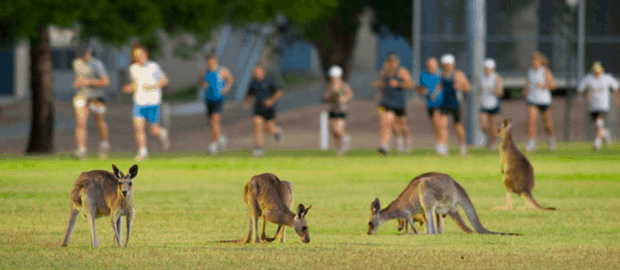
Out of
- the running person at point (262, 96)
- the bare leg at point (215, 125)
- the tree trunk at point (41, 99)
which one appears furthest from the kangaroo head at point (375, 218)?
the tree trunk at point (41, 99)

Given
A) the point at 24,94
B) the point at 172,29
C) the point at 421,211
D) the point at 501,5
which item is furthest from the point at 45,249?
the point at 24,94

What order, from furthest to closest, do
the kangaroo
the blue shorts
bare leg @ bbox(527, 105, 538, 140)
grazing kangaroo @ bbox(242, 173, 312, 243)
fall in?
bare leg @ bbox(527, 105, 538, 140) → the blue shorts → the kangaroo → grazing kangaroo @ bbox(242, 173, 312, 243)

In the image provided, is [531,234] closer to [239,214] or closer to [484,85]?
[239,214]

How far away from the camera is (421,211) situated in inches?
454

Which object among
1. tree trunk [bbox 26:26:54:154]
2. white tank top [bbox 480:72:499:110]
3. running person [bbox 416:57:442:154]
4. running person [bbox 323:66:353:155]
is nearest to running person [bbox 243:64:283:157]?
running person [bbox 323:66:353:155]

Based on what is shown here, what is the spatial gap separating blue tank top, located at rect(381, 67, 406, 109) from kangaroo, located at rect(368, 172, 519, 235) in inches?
629

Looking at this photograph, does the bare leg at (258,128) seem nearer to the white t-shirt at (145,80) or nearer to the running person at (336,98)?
the running person at (336,98)

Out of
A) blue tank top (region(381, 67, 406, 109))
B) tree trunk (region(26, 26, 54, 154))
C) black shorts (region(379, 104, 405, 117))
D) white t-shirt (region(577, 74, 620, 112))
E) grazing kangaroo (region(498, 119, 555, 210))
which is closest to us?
grazing kangaroo (region(498, 119, 555, 210))

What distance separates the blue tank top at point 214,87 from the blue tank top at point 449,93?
465 centimetres

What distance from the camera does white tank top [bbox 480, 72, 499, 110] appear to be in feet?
97.5

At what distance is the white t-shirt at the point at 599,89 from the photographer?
30328mm

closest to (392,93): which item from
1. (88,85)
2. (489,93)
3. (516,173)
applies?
(489,93)

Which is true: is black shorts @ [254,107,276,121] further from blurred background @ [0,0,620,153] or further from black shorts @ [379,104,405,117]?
blurred background @ [0,0,620,153]

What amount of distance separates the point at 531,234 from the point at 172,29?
22.2 metres
